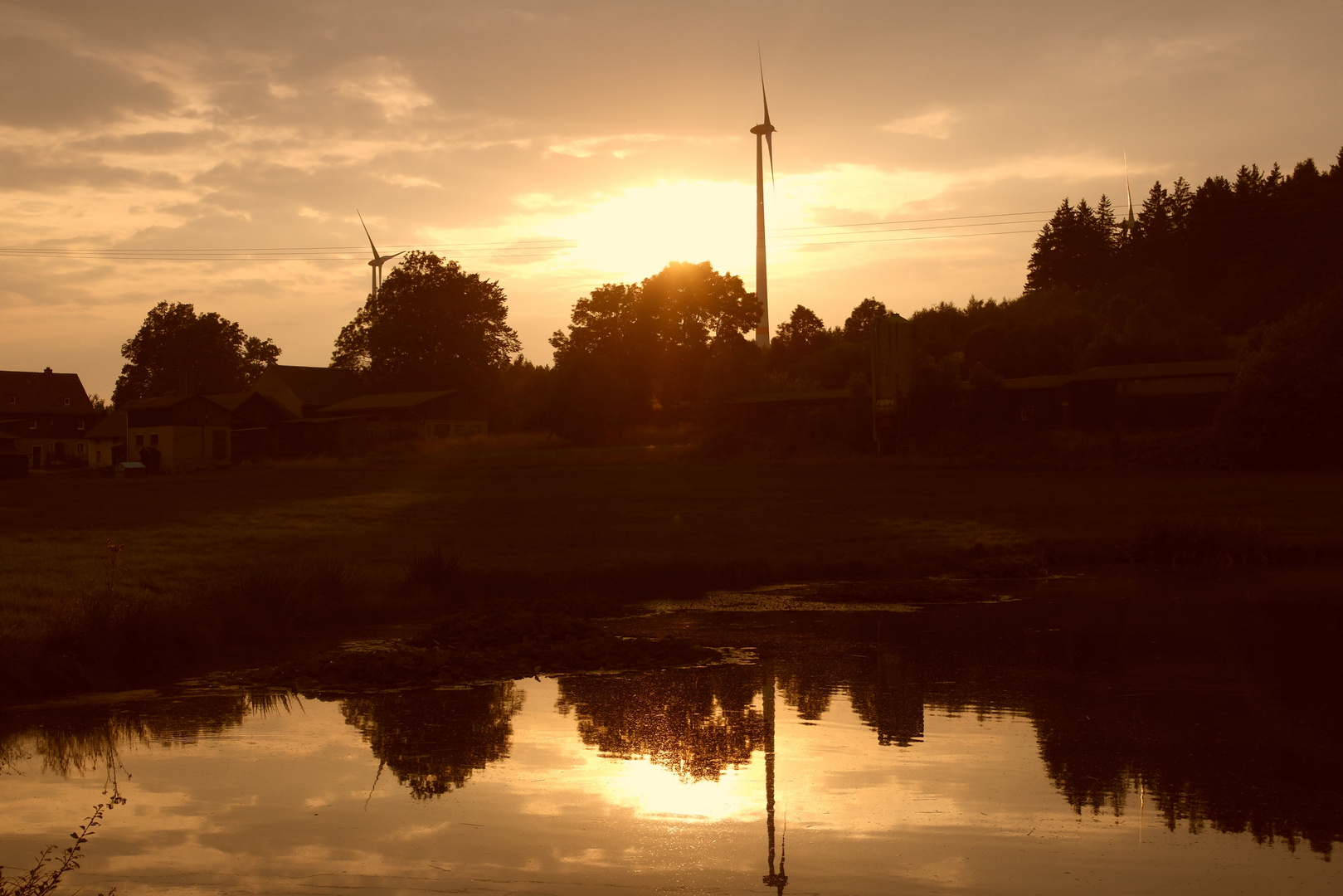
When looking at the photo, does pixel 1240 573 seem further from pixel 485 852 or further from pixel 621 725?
pixel 485 852

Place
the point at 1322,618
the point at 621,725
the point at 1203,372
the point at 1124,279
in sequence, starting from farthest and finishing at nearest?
the point at 1124,279, the point at 1203,372, the point at 1322,618, the point at 621,725

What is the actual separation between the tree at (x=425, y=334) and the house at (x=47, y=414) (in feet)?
89.6

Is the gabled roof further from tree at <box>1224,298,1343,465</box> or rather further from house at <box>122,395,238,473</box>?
tree at <box>1224,298,1343,465</box>

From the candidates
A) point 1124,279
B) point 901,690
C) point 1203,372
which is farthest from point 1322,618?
point 1124,279

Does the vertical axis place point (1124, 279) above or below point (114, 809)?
above

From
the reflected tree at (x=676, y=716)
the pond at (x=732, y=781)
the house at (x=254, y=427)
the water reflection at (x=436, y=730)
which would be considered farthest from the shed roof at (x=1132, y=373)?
the house at (x=254, y=427)

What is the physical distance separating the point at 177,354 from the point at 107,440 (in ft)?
144

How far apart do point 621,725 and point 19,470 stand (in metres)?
74.5

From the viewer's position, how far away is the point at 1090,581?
23.2 metres

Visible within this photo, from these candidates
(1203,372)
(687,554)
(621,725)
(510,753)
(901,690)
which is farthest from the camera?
(1203,372)

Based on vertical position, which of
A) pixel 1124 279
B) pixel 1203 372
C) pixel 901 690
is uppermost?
pixel 1124 279

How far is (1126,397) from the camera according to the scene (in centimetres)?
5706

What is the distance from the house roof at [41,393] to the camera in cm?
11438

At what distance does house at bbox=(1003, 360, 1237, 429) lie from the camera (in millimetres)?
55219
